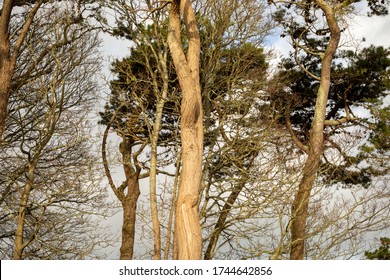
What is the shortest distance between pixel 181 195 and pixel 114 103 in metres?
7.72

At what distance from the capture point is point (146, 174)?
13.4 metres

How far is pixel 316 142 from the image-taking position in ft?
37.3

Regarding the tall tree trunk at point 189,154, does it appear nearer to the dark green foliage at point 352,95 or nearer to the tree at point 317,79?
the tree at point 317,79

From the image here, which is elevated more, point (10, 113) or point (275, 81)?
point (275, 81)

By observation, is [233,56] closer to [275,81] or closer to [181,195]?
[275,81]

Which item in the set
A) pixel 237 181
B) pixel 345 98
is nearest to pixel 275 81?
pixel 345 98

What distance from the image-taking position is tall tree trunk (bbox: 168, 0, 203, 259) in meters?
5.96

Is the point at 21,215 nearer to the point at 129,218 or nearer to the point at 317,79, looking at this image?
the point at 129,218

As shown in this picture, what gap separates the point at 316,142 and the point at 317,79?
→ 7.14 ft

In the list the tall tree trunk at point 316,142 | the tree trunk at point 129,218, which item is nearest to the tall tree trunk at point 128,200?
the tree trunk at point 129,218

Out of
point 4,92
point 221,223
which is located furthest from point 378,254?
point 4,92

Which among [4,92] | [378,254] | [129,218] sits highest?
[4,92]

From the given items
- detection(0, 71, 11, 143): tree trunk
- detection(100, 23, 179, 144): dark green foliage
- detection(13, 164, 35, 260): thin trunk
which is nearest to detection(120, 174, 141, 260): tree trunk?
detection(100, 23, 179, 144): dark green foliage

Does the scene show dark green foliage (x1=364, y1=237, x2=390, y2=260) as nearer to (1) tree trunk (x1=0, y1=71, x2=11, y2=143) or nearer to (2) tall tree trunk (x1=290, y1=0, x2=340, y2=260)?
(2) tall tree trunk (x1=290, y1=0, x2=340, y2=260)
